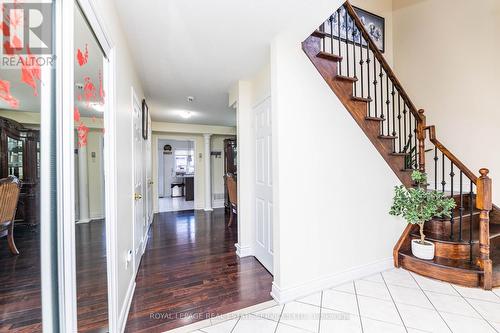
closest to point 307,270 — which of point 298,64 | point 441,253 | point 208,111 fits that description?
point 441,253

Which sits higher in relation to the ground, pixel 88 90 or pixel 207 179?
pixel 88 90

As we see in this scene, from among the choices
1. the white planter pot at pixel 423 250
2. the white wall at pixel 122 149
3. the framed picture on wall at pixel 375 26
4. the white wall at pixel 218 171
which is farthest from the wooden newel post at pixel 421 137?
the white wall at pixel 218 171

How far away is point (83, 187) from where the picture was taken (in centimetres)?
112

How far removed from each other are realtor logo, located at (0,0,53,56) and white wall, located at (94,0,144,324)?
1.77 ft

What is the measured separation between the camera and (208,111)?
440cm

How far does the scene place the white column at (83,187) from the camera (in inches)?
41.1

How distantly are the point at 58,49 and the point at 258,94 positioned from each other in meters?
2.05

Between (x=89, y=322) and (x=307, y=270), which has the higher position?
(x=89, y=322)

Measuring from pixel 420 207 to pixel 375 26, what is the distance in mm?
3128

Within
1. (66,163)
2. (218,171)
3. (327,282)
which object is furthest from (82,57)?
(218,171)

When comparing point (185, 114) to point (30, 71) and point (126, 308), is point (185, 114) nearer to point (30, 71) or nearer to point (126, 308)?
point (126, 308)

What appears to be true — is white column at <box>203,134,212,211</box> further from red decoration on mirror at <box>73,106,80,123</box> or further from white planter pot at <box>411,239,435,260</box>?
red decoration on mirror at <box>73,106,80,123</box>

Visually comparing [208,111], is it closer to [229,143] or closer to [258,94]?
[229,143]

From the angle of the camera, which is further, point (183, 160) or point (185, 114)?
point (183, 160)
